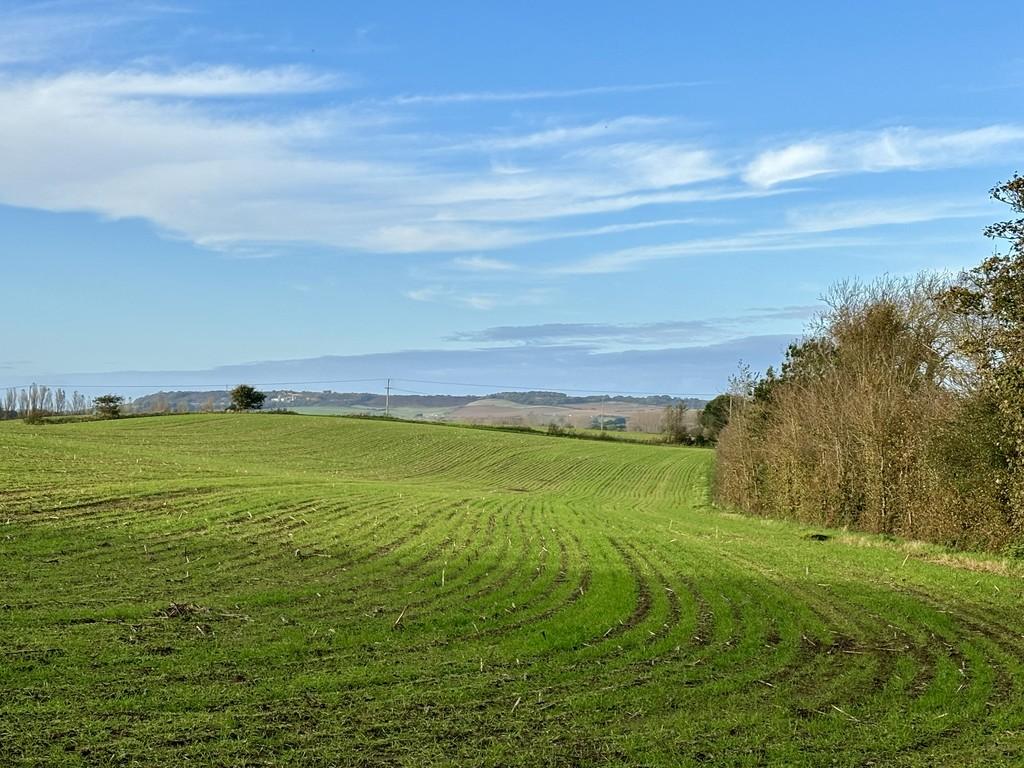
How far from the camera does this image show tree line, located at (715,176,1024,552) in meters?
20.7

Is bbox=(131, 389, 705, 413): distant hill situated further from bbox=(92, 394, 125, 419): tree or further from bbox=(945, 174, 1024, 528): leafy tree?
bbox=(945, 174, 1024, 528): leafy tree

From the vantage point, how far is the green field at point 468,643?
7746mm

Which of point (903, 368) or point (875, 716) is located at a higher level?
point (903, 368)

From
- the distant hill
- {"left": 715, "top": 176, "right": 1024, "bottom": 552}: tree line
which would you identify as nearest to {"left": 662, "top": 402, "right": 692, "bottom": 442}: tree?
the distant hill

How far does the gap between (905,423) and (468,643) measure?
73.1ft

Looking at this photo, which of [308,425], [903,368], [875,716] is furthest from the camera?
[308,425]

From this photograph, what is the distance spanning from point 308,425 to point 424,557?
62.8 metres

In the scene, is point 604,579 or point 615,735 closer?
point 615,735

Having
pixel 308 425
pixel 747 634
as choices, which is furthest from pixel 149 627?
pixel 308 425

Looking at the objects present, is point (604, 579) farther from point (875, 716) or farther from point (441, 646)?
point (875, 716)

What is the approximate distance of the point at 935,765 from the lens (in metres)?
7.49

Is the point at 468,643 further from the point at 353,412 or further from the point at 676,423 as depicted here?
the point at 353,412

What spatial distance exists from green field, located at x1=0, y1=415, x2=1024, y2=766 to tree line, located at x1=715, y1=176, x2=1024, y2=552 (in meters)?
2.18

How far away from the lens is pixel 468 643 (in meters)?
11.3
